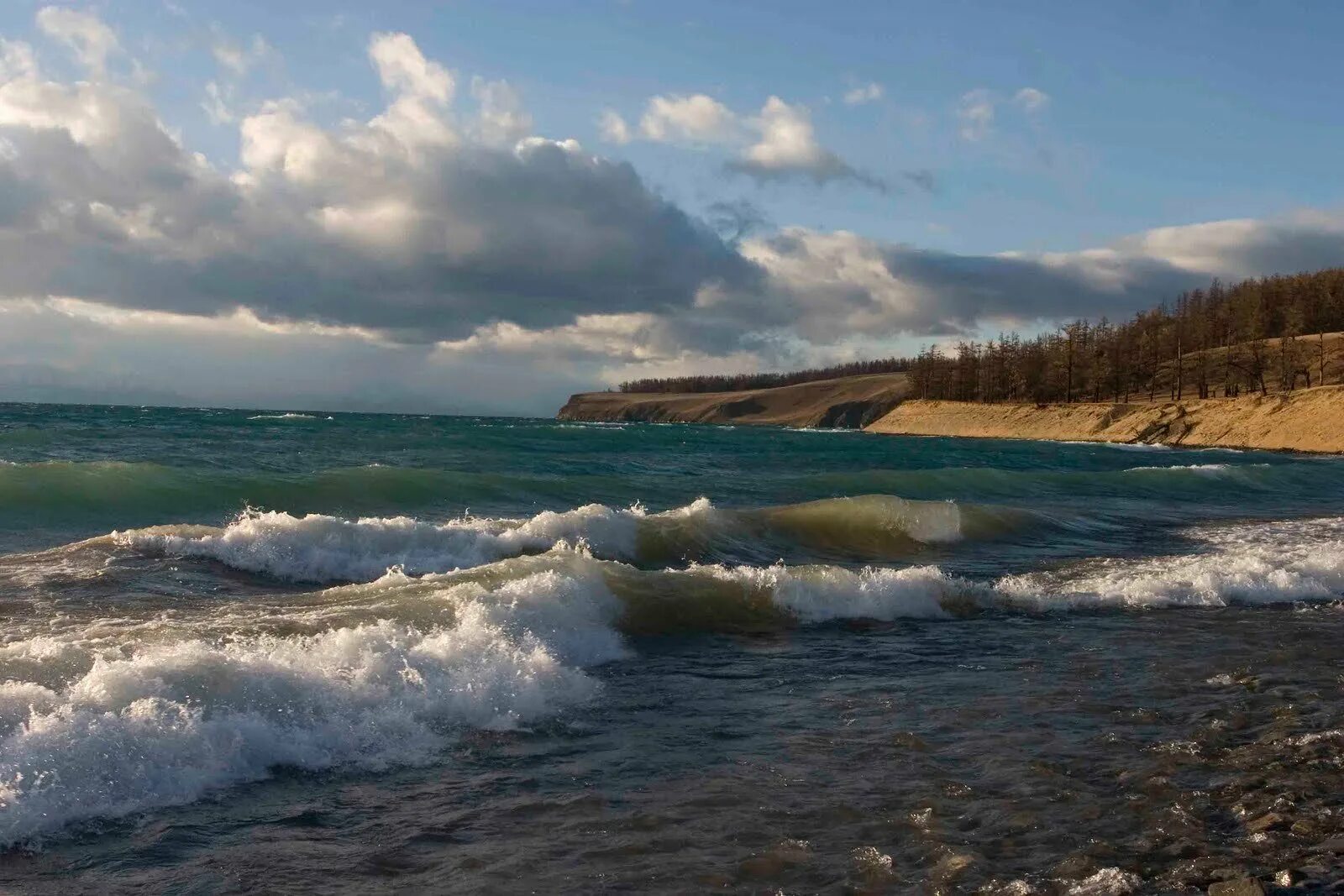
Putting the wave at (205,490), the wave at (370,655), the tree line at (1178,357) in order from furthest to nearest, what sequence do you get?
the tree line at (1178,357), the wave at (205,490), the wave at (370,655)

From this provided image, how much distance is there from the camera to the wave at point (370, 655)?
632cm

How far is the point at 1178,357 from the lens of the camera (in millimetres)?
105812

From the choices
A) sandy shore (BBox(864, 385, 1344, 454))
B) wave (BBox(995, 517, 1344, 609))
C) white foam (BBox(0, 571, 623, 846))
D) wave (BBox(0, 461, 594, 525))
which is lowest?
wave (BBox(995, 517, 1344, 609))

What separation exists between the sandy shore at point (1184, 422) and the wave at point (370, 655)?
61069 millimetres

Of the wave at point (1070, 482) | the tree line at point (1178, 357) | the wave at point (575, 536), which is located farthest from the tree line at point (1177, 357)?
the wave at point (575, 536)

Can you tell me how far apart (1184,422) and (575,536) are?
7532 cm

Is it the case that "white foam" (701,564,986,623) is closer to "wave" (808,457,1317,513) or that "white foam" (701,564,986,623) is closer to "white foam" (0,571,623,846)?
"white foam" (0,571,623,846)

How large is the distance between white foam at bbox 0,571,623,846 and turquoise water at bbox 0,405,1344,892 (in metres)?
0.03

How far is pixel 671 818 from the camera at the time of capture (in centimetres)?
580

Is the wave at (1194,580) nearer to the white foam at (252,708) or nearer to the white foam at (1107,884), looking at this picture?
the white foam at (252,708)

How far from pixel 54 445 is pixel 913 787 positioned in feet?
143

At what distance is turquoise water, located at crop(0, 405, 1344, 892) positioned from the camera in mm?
5309

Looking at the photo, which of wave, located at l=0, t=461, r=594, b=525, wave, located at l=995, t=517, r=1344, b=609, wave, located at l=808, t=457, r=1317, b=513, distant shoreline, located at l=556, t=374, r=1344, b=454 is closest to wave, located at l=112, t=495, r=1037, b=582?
wave, located at l=0, t=461, r=594, b=525

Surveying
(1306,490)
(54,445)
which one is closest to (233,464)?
(54,445)
